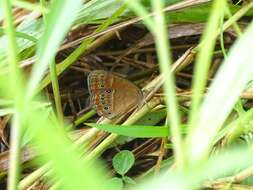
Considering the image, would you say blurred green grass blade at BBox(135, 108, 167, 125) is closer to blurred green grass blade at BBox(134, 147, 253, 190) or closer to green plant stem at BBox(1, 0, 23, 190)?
green plant stem at BBox(1, 0, 23, 190)

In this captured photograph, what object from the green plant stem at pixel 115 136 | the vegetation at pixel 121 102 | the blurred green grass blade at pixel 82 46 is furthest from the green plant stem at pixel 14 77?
the blurred green grass blade at pixel 82 46

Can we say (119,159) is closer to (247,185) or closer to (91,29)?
(247,185)

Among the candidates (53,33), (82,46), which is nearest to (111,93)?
(82,46)

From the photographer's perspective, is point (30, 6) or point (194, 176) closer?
point (194, 176)

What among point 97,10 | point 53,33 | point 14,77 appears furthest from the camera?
point 97,10

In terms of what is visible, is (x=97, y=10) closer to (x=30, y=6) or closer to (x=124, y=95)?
(x=124, y=95)

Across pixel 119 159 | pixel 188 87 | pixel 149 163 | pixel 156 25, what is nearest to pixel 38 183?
pixel 119 159
